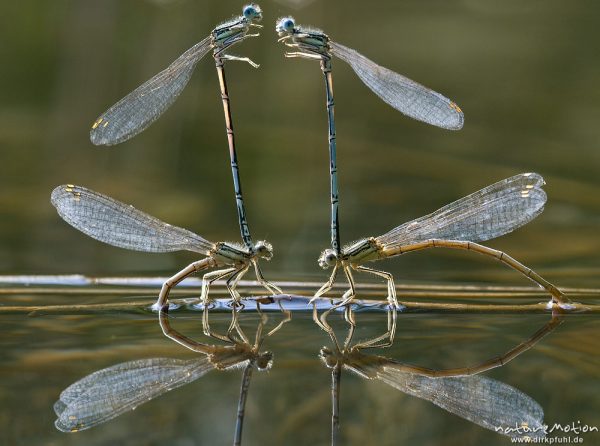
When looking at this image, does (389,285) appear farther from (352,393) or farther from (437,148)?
(437,148)

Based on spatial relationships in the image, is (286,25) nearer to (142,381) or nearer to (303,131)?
(142,381)

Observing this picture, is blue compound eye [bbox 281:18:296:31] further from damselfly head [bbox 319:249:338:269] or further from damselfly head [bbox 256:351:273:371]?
damselfly head [bbox 256:351:273:371]

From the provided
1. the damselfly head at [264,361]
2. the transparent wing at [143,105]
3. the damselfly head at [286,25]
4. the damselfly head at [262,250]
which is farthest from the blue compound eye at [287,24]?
the damselfly head at [264,361]

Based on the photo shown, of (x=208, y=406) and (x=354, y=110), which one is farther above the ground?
(x=354, y=110)

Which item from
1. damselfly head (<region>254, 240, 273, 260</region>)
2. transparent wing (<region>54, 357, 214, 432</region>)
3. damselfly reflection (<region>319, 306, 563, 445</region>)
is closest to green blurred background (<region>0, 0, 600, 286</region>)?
damselfly head (<region>254, 240, 273, 260</region>)

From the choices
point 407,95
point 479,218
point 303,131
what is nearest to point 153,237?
point 407,95

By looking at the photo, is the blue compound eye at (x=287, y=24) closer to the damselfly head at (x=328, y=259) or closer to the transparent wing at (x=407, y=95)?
the transparent wing at (x=407, y=95)

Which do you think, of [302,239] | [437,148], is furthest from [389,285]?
[437,148]

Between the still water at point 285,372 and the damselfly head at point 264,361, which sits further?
the damselfly head at point 264,361
